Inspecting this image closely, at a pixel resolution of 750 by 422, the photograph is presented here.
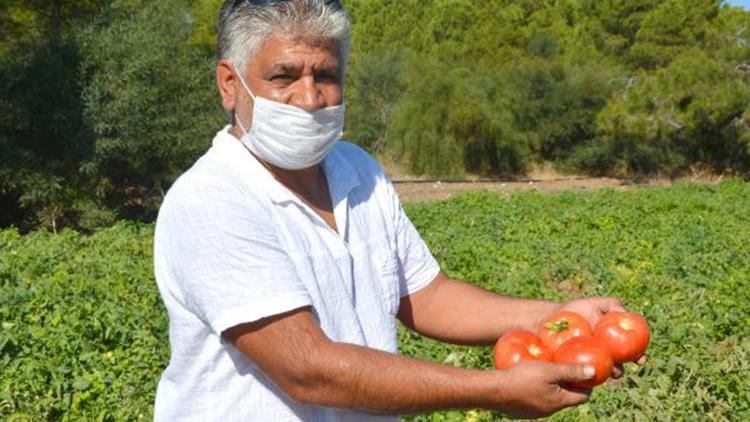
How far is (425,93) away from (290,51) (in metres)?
31.8

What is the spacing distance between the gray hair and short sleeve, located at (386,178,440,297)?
488 mm

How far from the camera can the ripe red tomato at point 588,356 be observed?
2.10 metres

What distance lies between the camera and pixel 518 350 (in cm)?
218

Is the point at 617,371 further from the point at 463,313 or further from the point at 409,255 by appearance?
the point at 409,255

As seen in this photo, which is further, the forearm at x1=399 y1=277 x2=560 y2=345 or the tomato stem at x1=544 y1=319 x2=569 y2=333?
the forearm at x1=399 y1=277 x2=560 y2=345

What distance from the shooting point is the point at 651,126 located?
91.4 feet

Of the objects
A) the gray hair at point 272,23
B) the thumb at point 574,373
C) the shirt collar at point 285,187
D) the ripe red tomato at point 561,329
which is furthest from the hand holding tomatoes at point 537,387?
the gray hair at point 272,23

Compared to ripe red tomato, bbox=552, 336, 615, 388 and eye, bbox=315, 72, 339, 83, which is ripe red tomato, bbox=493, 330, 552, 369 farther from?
eye, bbox=315, 72, 339, 83

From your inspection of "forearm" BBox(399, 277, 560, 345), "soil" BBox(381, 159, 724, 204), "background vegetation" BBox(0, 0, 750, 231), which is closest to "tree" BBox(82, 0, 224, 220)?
"background vegetation" BBox(0, 0, 750, 231)

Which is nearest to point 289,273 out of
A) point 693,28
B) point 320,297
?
point 320,297

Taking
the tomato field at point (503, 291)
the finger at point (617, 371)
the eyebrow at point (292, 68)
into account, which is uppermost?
the eyebrow at point (292, 68)

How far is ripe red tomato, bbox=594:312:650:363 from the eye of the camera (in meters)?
2.26

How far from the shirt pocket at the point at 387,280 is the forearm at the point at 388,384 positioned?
11.0 inches

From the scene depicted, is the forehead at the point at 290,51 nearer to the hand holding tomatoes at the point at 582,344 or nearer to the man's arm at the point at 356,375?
the man's arm at the point at 356,375
